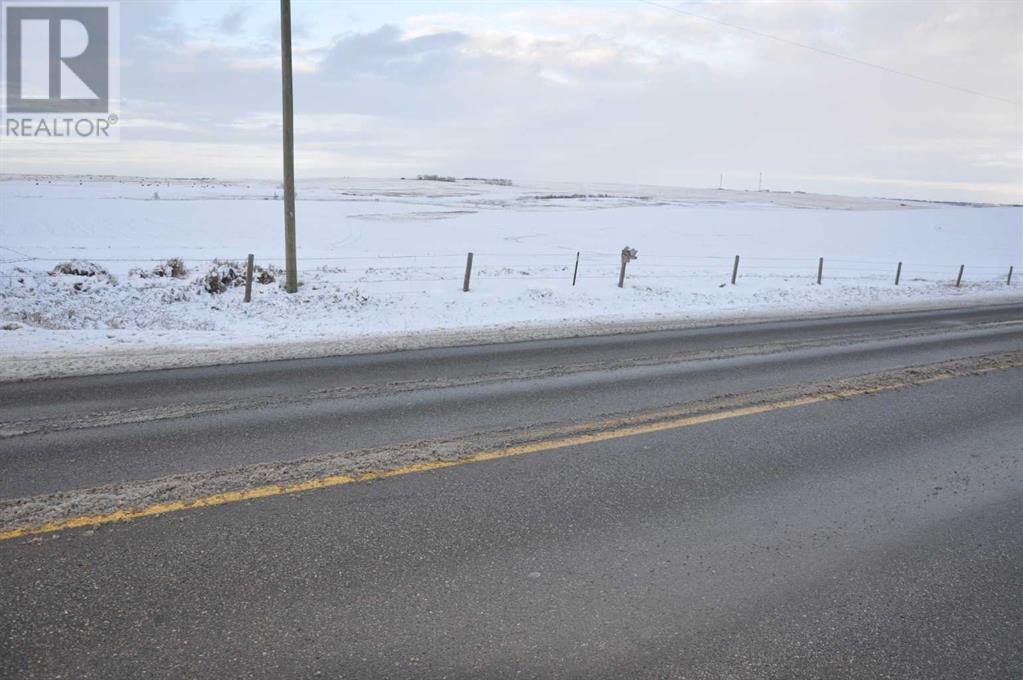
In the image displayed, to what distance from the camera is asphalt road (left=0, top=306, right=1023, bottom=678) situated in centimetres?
303

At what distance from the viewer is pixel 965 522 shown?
4.57m

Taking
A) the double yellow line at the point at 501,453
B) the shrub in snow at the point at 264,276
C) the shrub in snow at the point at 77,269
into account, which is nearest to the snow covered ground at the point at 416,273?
the shrub in snow at the point at 77,269

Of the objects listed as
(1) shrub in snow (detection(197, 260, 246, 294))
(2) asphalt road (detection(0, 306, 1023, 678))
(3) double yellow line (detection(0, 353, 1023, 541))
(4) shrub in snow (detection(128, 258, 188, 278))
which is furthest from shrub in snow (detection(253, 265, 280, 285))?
(3) double yellow line (detection(0, 353, 1023, 541))

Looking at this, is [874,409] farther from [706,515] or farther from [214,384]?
[214,384]

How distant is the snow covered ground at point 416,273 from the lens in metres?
11.8

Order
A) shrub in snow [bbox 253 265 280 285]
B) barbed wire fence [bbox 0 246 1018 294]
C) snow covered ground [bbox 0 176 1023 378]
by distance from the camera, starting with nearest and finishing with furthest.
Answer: snow covered ground [bbox 0 176 1023 378] → shrub in snow [bbox 253 265 280 285] → barbed wire fence [bbox 0 246 1018 294]

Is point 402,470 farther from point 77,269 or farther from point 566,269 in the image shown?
point 566,269

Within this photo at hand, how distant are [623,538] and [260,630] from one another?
6.87 ft

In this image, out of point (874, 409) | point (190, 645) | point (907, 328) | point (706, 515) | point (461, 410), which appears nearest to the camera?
point (190, 645)

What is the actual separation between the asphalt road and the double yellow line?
113mm

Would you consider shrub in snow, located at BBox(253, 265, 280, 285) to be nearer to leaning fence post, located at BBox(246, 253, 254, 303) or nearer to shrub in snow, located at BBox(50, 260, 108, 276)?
leaning fence post, located at BBox(246, 253, 254, 303)

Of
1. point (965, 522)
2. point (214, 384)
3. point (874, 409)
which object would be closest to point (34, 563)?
point (214, 384)

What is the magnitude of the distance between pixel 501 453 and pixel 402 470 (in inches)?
33.5

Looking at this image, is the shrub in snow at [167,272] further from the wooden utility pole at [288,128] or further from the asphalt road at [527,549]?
the asphalt road at [527,549]
